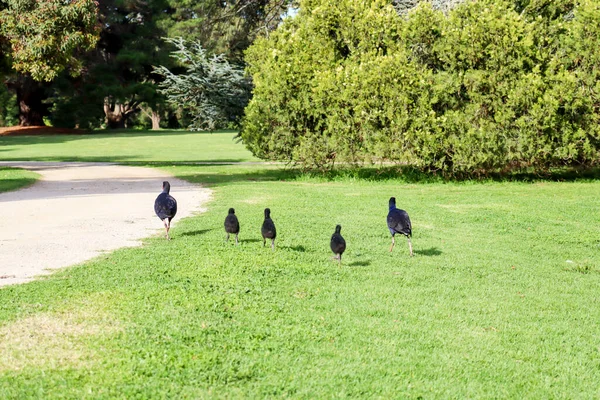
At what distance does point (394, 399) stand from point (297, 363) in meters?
0.93

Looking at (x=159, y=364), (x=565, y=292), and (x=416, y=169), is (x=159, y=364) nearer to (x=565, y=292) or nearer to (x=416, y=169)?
(x=565, y=292)

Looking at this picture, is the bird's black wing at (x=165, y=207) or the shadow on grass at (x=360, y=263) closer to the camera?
the shadow on grass at (x=360, y=263)

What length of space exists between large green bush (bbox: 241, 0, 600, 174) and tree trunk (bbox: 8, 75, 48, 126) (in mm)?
44689

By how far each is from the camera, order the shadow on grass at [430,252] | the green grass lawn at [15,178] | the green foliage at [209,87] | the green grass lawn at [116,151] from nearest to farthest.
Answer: the shadow on grass at [430,252] < the green grass lawn at [15,178] < the green foliage at [209,87] < the green grass lawn at [116,151]

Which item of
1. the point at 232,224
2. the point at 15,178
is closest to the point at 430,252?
the point at 232,224

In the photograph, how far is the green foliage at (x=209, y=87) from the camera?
26.2 metres

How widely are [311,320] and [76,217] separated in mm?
7862

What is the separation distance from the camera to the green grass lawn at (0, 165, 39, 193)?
19320 mm

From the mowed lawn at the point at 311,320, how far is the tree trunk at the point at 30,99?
53.0 metres

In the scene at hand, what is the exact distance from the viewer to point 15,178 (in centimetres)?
2159

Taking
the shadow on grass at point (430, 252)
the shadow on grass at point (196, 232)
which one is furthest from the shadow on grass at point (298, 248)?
the shadow on grass at point (196, 232)

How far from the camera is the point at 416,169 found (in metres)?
22.1

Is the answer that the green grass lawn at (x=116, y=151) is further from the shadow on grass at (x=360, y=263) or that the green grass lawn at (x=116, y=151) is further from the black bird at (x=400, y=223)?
the black bird at (x=400, y=223)

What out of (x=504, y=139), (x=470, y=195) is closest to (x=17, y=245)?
(x=470, y=195)
